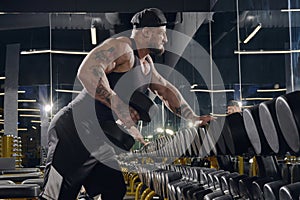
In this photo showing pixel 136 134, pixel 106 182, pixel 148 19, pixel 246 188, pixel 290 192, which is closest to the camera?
pixel 290 192

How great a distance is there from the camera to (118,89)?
197 inches

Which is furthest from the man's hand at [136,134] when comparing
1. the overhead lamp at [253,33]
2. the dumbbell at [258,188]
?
the dumbbell at [258,188]

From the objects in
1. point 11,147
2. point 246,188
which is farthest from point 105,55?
point 246,188

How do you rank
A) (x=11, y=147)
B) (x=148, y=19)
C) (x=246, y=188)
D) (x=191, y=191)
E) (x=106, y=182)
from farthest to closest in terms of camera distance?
(x=11, y=147) < (x=148, y=19) < (x=106, y=182) < (x=191, y=191) < (x=246, y=188)

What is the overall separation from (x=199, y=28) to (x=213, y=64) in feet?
1.47

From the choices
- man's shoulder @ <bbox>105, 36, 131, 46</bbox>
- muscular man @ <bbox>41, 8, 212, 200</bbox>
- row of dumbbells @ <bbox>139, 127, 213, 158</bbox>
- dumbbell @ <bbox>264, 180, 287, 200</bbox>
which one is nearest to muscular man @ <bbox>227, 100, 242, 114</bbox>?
muscular man @ <bbox>41, 8, 212, 200</bbox>

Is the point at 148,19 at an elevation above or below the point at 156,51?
above

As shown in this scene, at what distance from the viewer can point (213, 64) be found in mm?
6098

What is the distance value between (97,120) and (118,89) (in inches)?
13.6

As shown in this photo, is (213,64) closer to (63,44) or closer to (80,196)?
(63,44)

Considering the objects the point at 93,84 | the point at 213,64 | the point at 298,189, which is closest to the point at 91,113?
the point at 93,84

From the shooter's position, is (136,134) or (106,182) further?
(136,134)

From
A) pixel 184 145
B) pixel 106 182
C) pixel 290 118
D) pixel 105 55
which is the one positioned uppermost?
pixel 105 55

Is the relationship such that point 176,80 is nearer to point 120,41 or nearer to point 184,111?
point 184,111
